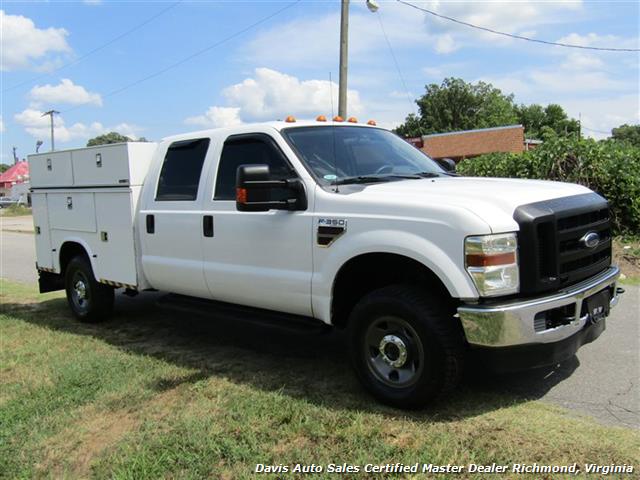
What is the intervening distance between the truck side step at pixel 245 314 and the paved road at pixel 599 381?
1406 millimetres

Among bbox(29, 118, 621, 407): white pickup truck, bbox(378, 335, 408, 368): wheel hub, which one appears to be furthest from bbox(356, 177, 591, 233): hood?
bbox(378, 335, 408, 368): wheel hub

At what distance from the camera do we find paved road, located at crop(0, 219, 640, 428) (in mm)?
3985

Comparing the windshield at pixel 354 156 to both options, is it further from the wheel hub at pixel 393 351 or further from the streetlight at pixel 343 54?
the streetlight at pixel 343 54

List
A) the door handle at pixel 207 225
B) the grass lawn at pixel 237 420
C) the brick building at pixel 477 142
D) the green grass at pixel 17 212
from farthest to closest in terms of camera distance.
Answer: the green grass at pixel 17 212, the brick building at pixel 477 142, the door handle at pixel 207 225, the grass lawn at pixel 237 420

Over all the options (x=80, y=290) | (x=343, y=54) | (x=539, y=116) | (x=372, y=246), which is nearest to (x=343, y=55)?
(x=343, y=54)

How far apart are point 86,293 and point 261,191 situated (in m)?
3.68

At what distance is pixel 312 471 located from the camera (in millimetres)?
3240

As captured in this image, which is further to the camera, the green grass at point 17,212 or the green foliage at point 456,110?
the green foliage at point 456,110

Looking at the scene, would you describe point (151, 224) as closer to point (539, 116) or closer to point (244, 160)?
point (244, 160)

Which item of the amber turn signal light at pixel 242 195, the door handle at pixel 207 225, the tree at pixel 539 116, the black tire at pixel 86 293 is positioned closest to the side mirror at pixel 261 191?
the amber turn signal light at pixel 242 195

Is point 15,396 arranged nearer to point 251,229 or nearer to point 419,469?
point 251,229

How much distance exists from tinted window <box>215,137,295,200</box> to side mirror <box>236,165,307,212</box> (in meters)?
0.21

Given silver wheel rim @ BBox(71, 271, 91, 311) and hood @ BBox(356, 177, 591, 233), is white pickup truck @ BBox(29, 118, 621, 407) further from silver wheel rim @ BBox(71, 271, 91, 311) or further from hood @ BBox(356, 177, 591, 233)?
silver wheel rim @ BBox(71, 271, 91, 311)

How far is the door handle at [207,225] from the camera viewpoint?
5.10 metres
